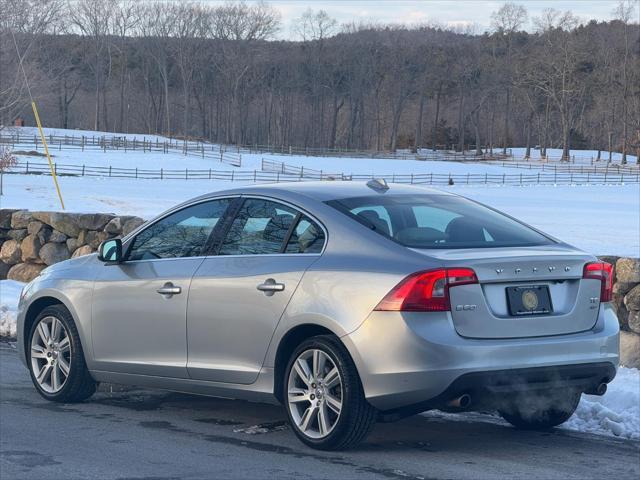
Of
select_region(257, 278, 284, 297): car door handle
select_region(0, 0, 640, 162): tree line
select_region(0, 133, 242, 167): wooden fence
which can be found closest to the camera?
select_region(257, 278, 284, 297): car door handle

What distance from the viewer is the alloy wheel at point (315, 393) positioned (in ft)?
21.2

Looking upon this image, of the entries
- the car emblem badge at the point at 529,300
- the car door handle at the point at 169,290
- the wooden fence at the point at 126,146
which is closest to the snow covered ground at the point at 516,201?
the car door handle at the point at 169,290

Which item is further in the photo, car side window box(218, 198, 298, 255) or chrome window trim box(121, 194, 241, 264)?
chrome window trim box(121, 194, 241, 264)

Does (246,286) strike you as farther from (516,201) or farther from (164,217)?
(516,201)

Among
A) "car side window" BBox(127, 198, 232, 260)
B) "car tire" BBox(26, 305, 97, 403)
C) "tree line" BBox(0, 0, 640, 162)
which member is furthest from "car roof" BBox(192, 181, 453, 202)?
"tree line" BBox(0, 0, 640, 162)

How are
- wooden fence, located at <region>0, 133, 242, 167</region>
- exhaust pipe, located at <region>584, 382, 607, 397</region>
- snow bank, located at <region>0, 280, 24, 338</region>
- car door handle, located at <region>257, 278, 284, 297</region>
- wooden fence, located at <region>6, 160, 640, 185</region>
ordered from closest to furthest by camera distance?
1. exhaust pipe, located at <region>584, 382, 607, 397</region>
2. car door handle, located at <region>257, 278, 284, 297</region>
3. snow bank, located at <region>0, 280, 24, 338</region>
4. wooden fence, located at <region>6, 160, 640, 185</region>
5. wooden fence, located at <region>0, 133, 242, 167</region>

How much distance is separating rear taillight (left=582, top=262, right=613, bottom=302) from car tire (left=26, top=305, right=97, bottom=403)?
371 centimetres

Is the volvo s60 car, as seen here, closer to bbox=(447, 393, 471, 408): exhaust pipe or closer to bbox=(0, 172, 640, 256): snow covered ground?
bbox=(447, 393, 471, 408): exhaust pipe

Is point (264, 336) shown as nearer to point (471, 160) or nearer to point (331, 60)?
point (471, 160)

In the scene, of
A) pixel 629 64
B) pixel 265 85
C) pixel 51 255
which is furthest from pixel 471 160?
pixel 51 255

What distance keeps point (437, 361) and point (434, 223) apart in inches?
45.3

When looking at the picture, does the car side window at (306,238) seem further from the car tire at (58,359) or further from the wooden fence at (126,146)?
the wooden fence at (126,146)

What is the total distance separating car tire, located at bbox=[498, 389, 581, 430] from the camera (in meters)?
6.63

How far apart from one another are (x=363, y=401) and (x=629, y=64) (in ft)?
339
